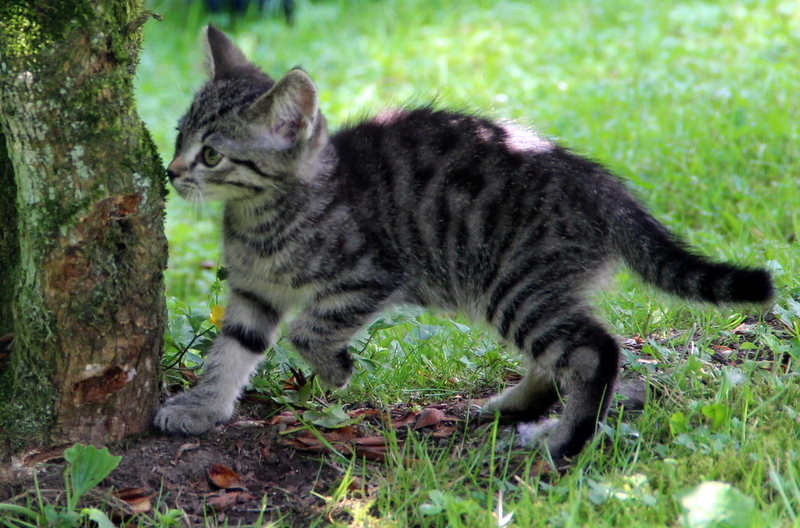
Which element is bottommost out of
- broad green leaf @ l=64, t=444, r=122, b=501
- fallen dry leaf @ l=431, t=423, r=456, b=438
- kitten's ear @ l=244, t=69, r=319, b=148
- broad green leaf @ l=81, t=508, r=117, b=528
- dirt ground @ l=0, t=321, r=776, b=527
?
fallen dry leaf @ l=431, t=423, r=456, b=438

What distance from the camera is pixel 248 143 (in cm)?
316

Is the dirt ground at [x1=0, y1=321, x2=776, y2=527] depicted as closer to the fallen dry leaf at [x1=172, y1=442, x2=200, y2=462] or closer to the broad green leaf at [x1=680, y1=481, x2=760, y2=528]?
the fallen dry leaf at [x1=172, y1=442, x2=200, y2=462]

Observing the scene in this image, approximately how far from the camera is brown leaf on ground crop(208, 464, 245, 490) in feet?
8.70

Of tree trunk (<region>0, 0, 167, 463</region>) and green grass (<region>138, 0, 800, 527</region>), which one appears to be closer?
tree trunk (<region>0, 0, 167, 463</region>)

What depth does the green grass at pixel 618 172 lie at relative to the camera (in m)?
→ 2.50

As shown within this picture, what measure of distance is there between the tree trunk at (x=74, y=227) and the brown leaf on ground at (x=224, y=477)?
1.14 feet

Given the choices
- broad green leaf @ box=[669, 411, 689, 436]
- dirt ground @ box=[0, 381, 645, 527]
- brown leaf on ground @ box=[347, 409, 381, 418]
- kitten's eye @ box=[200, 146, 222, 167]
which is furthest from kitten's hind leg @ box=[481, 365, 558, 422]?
kitten's eye @ box=[200, 146, 222, 167]

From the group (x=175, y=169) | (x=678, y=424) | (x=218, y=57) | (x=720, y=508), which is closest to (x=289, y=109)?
(x=175, y=169)

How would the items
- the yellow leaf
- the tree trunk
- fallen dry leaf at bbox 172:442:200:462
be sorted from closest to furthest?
1. the tree trunk
2. fallen dry leaf at bbox 172:442:200:462
3. the yellow leaf

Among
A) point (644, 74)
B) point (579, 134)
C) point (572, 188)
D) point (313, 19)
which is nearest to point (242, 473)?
point (572, 188)

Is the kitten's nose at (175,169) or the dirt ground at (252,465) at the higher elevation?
the kitten's nose at (175,169)

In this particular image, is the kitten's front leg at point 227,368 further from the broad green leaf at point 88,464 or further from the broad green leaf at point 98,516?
the broad green leaf at point 98,516

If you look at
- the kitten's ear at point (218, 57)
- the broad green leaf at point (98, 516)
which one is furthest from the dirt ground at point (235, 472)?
the kitten's ear at point (218, 57)

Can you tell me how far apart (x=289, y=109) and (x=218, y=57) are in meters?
0.60
